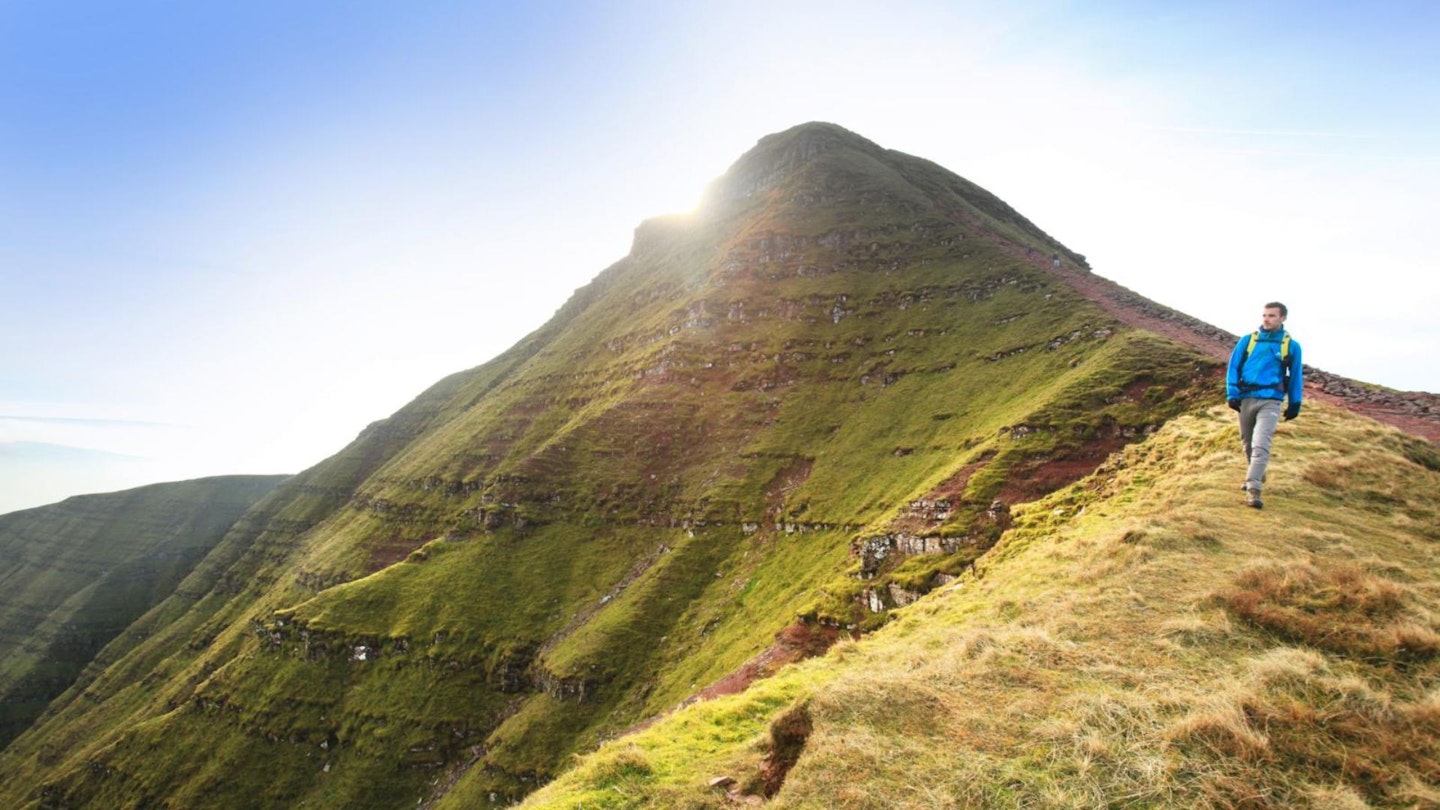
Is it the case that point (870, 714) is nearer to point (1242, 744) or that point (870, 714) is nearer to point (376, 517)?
point (1242, 744)

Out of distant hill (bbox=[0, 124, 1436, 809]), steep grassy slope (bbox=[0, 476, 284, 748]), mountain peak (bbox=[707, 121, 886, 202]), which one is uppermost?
mountain peak (bbox=[707, 121, 886, 202])

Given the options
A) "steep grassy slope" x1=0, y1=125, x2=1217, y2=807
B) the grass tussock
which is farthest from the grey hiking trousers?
"steep grassy slope" x1=0, y1=125, x2=1217, y2=807

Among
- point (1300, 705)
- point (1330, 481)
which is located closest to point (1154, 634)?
point (1300, 705)

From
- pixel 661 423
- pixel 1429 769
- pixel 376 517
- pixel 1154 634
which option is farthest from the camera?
pixel 376 517

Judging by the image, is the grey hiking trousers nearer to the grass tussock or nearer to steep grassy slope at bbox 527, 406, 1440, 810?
steep grassy slope at bbox 527, 406, 1440, 810

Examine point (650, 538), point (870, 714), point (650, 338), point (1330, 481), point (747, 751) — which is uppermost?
point (650, 338)

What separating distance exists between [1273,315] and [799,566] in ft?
150

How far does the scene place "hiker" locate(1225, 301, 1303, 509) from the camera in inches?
685

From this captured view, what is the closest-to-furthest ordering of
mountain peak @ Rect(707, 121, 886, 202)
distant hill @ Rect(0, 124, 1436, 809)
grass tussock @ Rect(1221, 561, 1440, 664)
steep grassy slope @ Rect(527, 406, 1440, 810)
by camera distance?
1. steep grassy slope @ Rect(527, 406, 1440, 810)
2. grass tussock @ Rect(1221, 561, 1440, 664)
3. distant hill @ Rect(0, 124, 1436, 809)
4. mountain peak @ Rect(707, 121, 886, 202)

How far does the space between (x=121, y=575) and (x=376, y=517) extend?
5468 inches

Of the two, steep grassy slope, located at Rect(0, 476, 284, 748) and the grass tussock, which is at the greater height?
the grass tussock

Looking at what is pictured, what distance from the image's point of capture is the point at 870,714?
11.9 metres

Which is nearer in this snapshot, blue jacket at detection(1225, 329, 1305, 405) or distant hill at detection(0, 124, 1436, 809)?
distant hill at detection(0, 124, 1436, 809)

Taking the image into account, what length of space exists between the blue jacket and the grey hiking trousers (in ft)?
0.94
